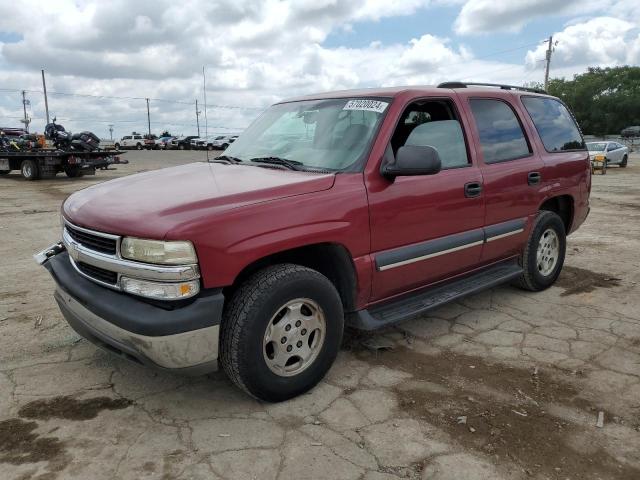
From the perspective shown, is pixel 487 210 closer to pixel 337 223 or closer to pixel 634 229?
pixel 337 223

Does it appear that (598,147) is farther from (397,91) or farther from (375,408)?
(375,408)

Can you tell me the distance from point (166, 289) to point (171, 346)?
0.90ft

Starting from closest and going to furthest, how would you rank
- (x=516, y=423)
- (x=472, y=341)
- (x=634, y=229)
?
(x=516, y=423), (x=472, y=341), (x=634, y=229)

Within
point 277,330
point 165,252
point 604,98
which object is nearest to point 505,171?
point 277,330

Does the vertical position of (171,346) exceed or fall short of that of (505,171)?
it falls short

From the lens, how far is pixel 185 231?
2.52 m

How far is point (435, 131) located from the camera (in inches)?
150

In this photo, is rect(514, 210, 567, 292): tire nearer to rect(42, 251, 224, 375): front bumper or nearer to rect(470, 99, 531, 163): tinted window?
rect(470, 99, 531, 163): tinted window

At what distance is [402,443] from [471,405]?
0.57 meters

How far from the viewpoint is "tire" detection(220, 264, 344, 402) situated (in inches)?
107

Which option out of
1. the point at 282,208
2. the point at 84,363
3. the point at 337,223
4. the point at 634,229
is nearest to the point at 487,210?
the point at 337,223

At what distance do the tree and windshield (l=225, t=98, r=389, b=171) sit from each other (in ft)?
219

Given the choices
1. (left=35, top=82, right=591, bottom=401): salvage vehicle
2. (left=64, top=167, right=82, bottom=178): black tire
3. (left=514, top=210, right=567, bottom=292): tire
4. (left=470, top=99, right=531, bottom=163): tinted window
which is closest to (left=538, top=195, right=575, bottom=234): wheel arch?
(left=514, top=210, right=567, bottom=292): tire

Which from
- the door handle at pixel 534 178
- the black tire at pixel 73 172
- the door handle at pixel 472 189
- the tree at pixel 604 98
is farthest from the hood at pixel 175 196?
the tree at pixel 604 98
